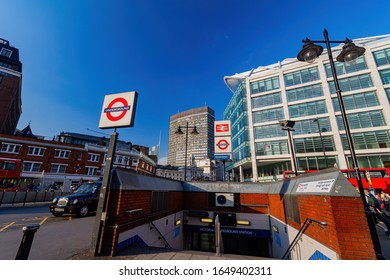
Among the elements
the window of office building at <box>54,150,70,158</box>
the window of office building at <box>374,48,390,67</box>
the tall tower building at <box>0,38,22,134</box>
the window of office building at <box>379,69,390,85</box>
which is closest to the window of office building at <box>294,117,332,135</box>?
the window of office building at <box>379,69,390,85</box>

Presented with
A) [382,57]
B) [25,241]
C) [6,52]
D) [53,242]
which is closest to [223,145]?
[53,242]

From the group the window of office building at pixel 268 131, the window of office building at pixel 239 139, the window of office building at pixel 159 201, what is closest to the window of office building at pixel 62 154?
the window of office building at pixel 159 201

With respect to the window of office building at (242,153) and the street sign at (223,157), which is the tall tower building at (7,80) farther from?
the window of office building at (242,153)

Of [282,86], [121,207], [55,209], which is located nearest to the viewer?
[121,207]

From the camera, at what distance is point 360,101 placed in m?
25.3

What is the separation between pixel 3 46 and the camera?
40.4 m

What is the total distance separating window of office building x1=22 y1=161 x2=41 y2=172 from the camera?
28109 mm

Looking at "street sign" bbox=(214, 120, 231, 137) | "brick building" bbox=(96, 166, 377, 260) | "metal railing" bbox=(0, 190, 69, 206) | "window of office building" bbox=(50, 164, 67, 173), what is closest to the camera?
"brick building" bbox=(96, 166, 377, 260)

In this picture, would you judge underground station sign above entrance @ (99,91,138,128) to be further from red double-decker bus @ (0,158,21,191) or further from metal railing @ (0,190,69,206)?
red double-decker bus @ (0,158,21,191)

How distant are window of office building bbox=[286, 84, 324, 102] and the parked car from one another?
32488 millimetres

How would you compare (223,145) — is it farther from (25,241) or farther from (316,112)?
(316,112)
